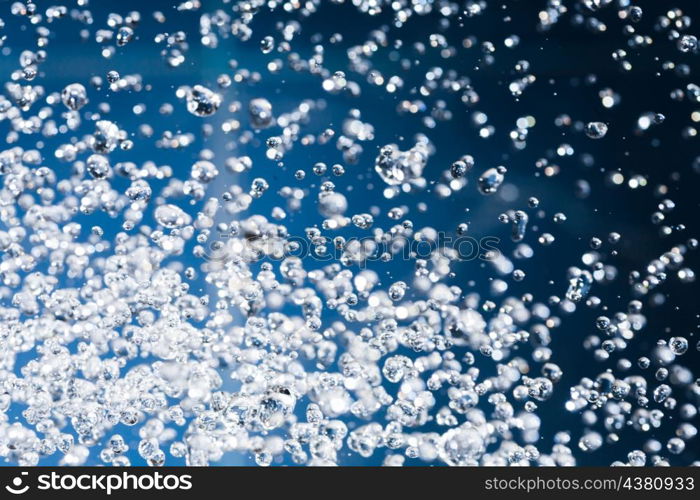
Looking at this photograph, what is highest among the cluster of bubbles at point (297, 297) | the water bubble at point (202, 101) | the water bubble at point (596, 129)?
the water bubble at point (202, 101)

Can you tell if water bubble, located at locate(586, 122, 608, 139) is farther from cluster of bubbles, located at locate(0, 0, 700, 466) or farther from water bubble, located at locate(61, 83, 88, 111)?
water bubble, located at locate(61, 83, 88, 111)

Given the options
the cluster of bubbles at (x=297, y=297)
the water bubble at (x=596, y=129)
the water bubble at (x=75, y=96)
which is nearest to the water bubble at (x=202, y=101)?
the cluster of bubbles at (x=297, y=297)

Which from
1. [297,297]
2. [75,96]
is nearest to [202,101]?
[75,96]

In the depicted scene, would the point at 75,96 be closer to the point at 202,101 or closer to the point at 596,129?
the point at 202,101

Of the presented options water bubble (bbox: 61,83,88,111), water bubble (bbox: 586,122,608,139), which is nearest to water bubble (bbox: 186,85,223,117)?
water bubble (bbox: 61,83,88,111)

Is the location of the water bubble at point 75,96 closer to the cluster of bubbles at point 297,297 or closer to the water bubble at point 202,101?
the cluster of bubbles at point 297,297
